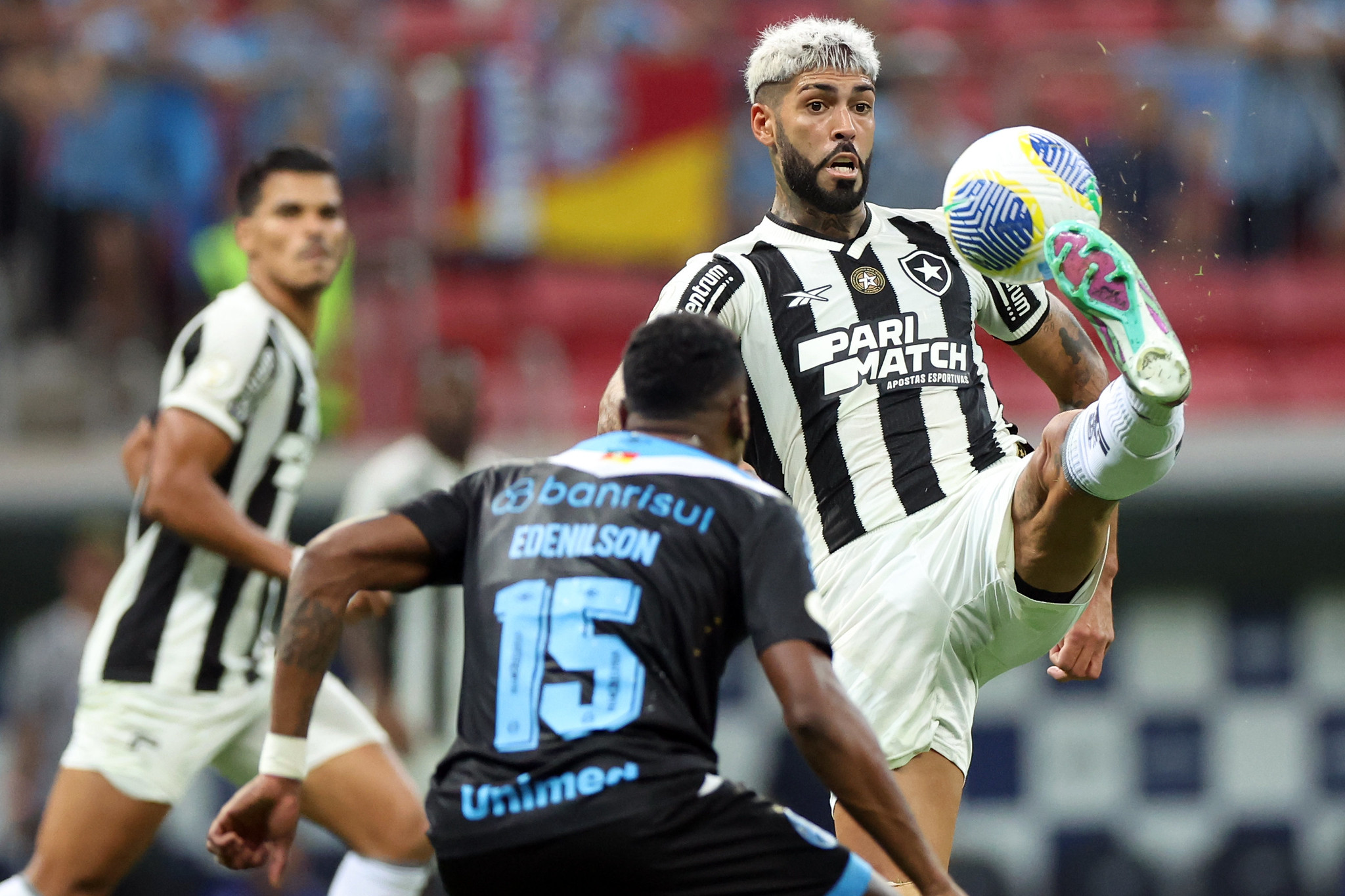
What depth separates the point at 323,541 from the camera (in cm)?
385

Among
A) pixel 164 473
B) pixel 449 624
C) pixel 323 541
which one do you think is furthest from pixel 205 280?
pixel 323 541

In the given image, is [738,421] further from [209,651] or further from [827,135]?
[209,651]

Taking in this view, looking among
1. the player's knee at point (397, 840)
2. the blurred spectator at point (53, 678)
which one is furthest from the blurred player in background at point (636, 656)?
Result: the blurred spectator at point (53, 678)

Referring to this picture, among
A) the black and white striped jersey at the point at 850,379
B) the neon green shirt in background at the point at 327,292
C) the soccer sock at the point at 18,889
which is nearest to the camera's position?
the black and white striped jersey at the point at 850,379

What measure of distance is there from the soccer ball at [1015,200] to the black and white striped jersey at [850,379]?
12.9 inches

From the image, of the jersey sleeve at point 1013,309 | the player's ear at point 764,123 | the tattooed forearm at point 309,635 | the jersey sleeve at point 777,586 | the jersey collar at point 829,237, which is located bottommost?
the tattooed forearm at point 309,635

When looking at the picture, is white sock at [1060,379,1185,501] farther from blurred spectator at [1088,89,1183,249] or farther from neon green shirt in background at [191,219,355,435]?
neon green shirt in background at [191,219,355,435]

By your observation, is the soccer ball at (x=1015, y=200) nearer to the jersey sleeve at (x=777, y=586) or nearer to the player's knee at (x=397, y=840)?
the jersey sleeve at (x=777, y=586)

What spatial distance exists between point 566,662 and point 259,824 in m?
1.05

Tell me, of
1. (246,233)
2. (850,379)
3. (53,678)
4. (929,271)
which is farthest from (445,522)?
(53,678)

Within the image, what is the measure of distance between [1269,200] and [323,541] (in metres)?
7.96

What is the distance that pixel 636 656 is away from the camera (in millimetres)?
3535

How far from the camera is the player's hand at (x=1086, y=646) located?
199 inches

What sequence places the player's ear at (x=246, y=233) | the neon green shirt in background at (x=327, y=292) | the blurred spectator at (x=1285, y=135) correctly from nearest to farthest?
the player's ear at (x=246, y=233) < the neon green shirt in background at (x=327, y=292) < the blurred spectator at (x=1285, y=135)
